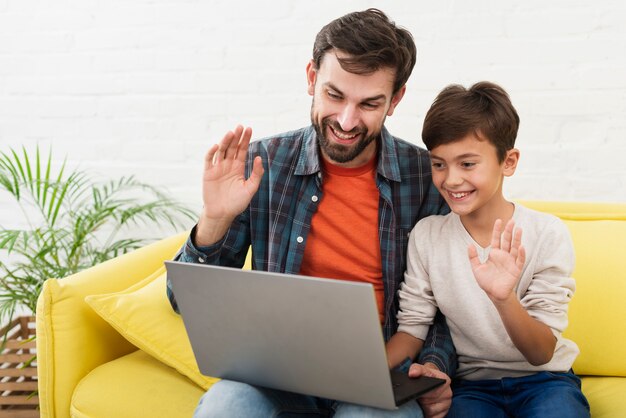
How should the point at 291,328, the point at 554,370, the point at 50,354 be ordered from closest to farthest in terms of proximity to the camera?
the point at 291,328
the point at 554,370
the point at 50,354

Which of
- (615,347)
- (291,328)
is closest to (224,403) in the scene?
(291,328)

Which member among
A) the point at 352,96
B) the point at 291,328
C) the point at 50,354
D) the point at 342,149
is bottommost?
the point at 50,354

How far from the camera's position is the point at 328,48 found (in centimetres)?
179

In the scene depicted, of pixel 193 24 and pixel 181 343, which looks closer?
pixel 181 343

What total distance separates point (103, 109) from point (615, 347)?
6.35 ft

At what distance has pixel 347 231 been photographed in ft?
6.17

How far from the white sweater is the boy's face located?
10cm

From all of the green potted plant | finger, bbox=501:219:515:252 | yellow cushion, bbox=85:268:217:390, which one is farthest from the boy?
the green potted plant

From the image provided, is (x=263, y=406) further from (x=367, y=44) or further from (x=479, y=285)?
(x=367, y=44)

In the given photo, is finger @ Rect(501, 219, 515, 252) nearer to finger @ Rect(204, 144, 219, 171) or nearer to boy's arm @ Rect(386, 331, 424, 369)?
boy's arm @ Rect(386, 331, 424, 369)

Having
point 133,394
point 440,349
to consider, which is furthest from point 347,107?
point 133,394

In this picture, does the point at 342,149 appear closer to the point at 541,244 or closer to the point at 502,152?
the point at 502,152

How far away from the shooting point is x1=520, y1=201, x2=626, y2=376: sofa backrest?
6.38ft

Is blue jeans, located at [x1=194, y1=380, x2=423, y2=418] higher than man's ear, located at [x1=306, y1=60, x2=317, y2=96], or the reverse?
man's ear, located at [x1=306, y1=60, x2=317, y2=96]
